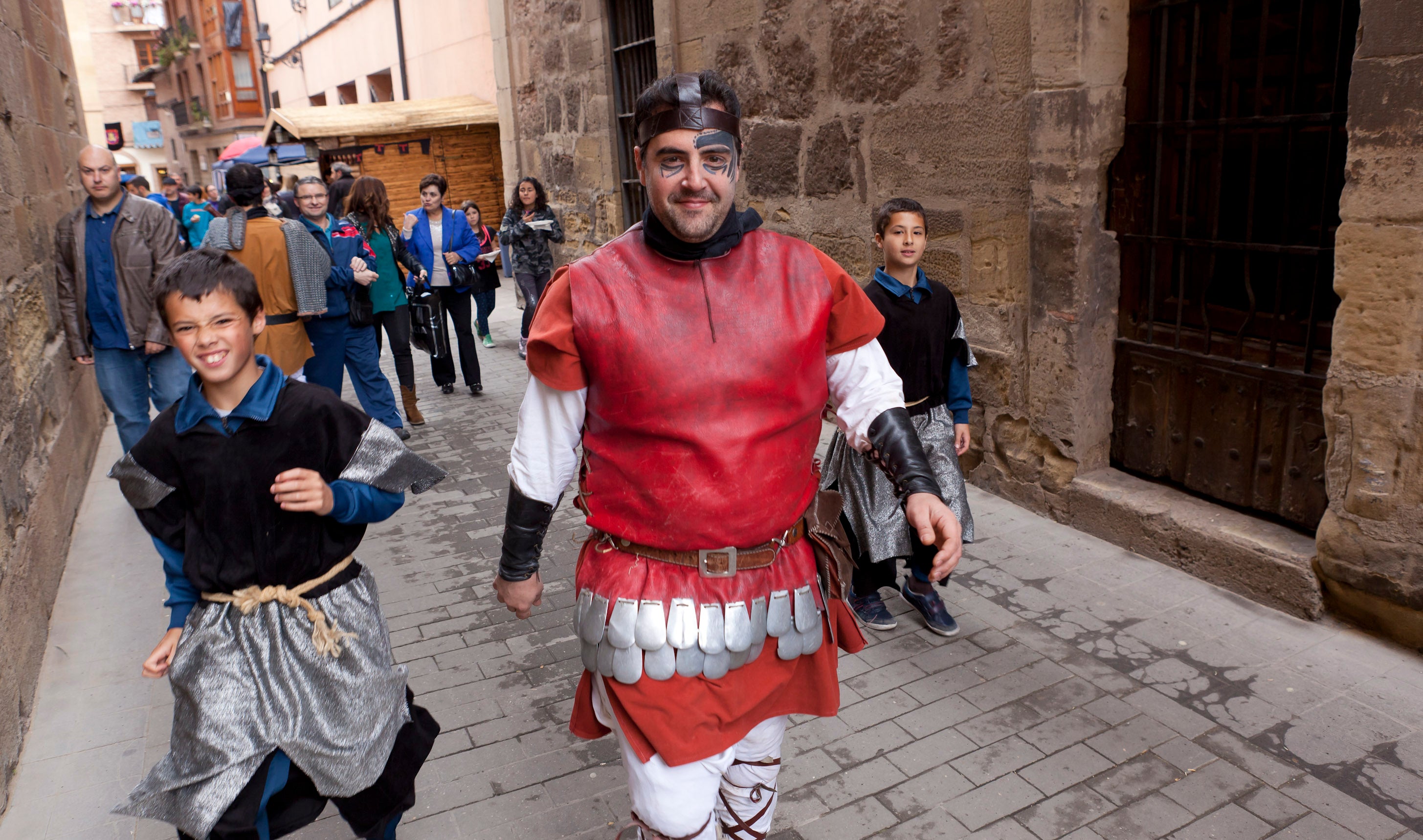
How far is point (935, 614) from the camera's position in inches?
156

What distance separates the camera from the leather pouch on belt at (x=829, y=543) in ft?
7.41

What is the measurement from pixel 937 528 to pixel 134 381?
498cm

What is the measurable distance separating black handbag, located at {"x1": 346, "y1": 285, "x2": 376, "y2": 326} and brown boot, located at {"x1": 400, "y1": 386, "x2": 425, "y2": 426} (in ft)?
2.48

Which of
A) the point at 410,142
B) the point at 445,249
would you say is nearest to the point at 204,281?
the point at 445,249

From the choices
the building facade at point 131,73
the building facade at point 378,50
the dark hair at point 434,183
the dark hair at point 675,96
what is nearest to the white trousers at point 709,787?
the dark hair at point 675,96

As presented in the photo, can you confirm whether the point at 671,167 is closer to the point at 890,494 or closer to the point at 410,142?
the point at 890,494

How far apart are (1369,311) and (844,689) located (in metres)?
2.16

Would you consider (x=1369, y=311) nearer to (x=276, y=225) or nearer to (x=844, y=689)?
(x=844, y=689)

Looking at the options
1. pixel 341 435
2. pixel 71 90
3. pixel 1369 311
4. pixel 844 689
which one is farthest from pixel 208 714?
pixel 71 90

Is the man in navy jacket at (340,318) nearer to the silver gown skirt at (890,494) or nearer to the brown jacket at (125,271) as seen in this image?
the brown jacket at (125,271)

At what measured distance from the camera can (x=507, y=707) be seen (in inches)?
138

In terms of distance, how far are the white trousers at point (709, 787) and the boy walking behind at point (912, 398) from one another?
1.53 meters

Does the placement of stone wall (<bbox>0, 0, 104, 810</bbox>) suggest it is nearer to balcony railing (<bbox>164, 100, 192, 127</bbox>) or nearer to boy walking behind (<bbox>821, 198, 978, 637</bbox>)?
boy walking behind (<bbox>821, 198, 978, 637</bbox>)

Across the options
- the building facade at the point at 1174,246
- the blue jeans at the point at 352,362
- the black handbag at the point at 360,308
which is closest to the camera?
the building facade at the point at 1174,246
